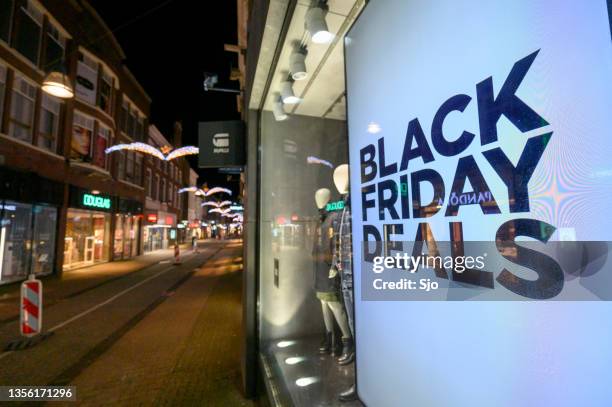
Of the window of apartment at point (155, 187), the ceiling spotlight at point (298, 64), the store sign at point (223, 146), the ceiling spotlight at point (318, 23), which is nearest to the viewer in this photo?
the ceiling spotlight at point (318, 23)

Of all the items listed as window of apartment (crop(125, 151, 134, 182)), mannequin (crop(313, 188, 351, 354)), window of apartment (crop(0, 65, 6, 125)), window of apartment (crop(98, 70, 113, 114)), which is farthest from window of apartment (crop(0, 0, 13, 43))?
mannequin (crop(313, 188, 351, 354))

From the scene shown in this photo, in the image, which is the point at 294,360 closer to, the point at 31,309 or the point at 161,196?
the point at 31,309

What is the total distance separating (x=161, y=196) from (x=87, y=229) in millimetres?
12050

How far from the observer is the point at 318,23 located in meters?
2.06

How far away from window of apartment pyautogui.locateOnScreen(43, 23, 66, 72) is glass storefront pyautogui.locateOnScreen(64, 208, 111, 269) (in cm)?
590

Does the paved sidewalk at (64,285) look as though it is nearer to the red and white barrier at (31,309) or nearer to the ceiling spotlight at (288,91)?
the red and white barrier at (31,309)

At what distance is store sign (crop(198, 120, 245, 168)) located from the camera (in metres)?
4.27

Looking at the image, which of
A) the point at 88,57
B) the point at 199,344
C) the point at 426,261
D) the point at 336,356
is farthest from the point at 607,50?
the point at 88,57

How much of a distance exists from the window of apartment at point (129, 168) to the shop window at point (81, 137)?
14.9 feet

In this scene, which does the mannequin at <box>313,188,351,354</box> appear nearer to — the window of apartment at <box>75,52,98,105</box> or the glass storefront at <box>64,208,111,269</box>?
the glass storefront at <box>64,208,111,269</box>

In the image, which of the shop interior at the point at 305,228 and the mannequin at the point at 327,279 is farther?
the mannequin at the point at 327,279

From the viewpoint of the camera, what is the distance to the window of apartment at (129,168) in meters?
19.0

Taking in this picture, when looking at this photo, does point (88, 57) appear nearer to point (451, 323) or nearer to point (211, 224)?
point (451, 323)

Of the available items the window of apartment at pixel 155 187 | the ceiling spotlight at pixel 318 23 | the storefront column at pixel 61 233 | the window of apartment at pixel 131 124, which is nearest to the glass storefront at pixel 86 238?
the storefront column at pixel 61 233
